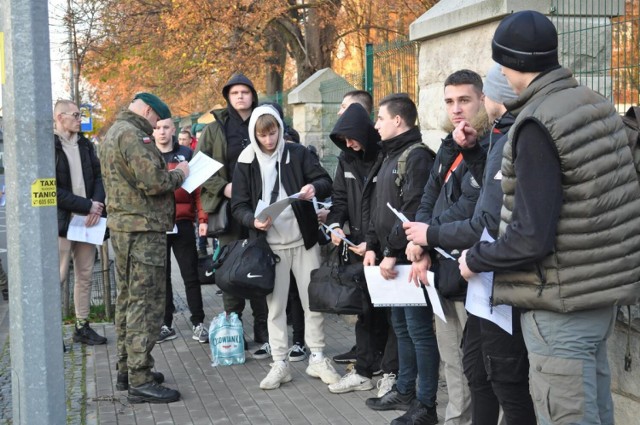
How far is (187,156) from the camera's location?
816cm

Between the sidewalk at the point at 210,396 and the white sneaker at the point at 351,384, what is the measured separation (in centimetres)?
4

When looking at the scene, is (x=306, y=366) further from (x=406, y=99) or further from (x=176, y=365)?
(x=406, y=99)

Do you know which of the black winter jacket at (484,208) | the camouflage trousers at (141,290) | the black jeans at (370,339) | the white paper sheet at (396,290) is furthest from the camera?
the black jeans at (370,339)

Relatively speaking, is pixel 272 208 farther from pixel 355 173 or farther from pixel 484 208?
pixel 484 208

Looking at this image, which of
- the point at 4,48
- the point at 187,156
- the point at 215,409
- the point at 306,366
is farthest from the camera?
the point at 187,156

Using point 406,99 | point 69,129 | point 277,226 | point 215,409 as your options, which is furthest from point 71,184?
point 406,99

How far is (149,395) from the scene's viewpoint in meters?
6.07

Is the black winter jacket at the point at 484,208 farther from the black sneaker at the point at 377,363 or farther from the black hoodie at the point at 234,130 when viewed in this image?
the black hoodie at the point at 234,130

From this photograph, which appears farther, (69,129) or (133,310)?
(69,129)

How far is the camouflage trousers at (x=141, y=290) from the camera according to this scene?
236 inches

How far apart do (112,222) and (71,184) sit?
1.75 m

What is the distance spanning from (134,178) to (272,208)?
95 cm

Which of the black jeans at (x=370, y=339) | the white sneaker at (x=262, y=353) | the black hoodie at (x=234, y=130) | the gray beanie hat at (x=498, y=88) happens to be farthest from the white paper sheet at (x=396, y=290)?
the black hoodie at (x=234, y=130)

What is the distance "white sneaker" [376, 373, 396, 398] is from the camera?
19.4 feet
